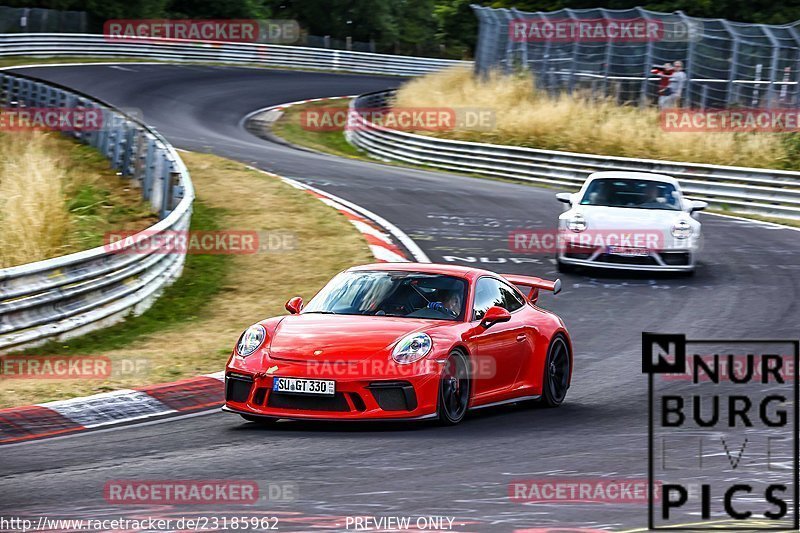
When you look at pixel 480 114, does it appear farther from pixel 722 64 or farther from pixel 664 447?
pixel 664 447

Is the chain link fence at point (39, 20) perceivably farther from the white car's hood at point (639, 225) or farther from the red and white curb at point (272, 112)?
the white car's hood at point (639, 225)

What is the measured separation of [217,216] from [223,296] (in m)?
4.93

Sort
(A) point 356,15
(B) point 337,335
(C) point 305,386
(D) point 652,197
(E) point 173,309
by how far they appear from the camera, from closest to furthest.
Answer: (C) point 305,386 < (B) point 337,335 < (E) point 173,309 < (D) point 652,197 < (A) point 356,15

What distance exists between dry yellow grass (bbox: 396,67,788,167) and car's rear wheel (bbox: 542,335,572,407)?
62.2ft

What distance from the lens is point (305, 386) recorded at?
881cm

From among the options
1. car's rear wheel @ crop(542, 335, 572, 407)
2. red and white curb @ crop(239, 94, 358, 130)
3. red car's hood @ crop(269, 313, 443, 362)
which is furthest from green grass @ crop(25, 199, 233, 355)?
red and white curb @ crop(239, 94, 358, 130)

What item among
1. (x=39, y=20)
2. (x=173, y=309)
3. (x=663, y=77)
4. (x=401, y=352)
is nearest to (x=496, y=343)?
(x=401, y=352)

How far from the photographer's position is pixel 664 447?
830 cm

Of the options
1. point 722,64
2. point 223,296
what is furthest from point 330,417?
point 722,64

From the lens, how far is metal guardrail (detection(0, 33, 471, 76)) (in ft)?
165

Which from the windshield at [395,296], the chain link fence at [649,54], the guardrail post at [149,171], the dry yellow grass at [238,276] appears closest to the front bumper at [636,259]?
the dry yellow grass at [238,276]

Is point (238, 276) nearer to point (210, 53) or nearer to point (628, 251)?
point (628, 251)

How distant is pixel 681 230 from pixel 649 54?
53.0 feet

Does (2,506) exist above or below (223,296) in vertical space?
above
